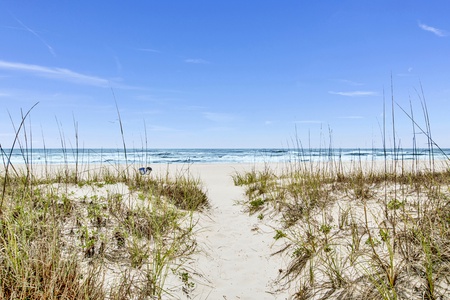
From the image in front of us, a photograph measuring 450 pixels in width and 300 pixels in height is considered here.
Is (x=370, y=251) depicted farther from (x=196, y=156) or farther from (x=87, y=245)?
(x=196, y=156)

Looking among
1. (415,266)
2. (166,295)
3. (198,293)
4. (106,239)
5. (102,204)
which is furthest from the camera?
(102,204)

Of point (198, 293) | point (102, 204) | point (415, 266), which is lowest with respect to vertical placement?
point (198, 293)

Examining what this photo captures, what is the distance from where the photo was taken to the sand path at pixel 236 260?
353 centimetres

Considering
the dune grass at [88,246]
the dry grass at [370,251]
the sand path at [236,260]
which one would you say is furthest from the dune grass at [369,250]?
the dune grass at [88,246]

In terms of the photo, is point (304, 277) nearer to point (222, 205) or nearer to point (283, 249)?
point (283, 249)

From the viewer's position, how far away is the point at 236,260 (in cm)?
432

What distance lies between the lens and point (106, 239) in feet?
12.1

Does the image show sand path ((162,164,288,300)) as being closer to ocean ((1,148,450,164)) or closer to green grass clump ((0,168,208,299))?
green grass clump ((0,168,208,299))

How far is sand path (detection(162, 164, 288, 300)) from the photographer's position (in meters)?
3.53

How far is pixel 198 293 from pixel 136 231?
4.17 feet

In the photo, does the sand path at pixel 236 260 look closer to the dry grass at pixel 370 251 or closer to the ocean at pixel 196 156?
the dry grass at pixel 370 251

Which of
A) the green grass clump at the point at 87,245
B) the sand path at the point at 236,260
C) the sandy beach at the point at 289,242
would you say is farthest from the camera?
the sand path at the point at 236,260

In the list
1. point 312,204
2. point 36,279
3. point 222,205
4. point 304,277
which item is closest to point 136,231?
point 36,279

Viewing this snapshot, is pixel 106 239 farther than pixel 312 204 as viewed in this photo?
No
